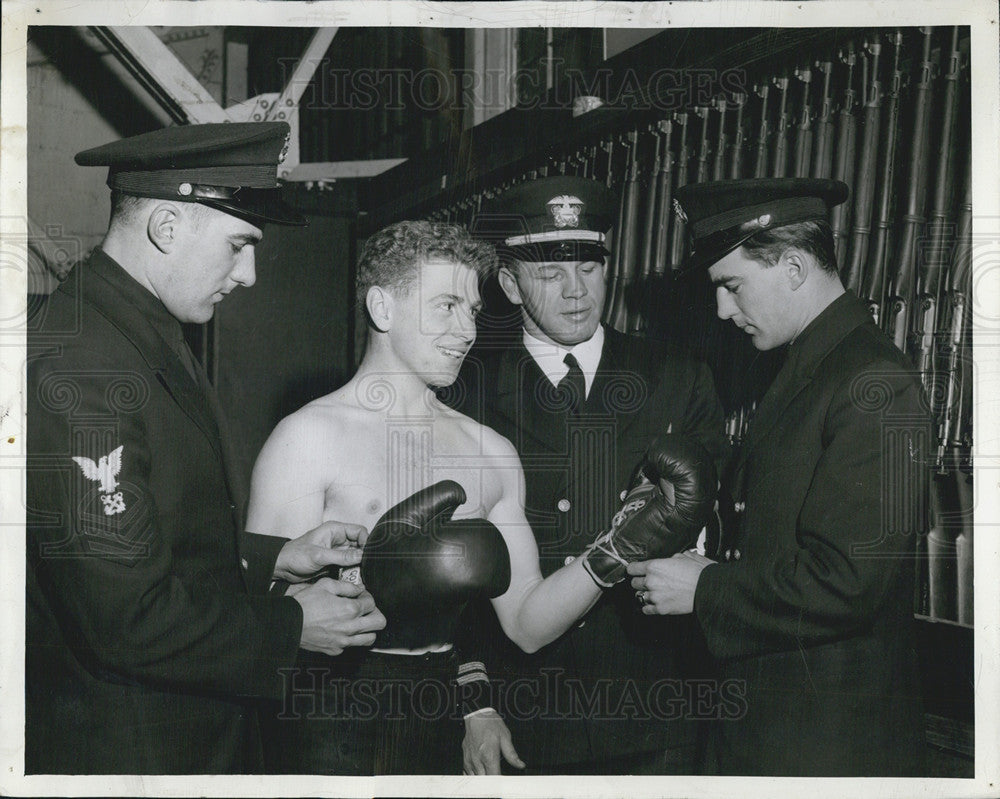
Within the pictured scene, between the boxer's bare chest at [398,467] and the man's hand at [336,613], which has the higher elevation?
the boxer's bare chest at [398,467]

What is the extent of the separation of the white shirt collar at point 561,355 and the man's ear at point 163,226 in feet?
3.13

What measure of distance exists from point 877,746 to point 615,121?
70.6 inches

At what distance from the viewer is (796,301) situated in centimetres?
250

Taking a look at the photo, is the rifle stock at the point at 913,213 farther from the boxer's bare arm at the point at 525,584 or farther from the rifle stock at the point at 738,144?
the boxer's bare arm at the point at 525,584

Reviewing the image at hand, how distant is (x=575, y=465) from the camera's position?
2615mm

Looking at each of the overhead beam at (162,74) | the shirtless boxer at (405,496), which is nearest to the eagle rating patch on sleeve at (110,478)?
the shirtless boxer at (405,496)

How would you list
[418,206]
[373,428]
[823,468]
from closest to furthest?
[823,468] < [373,428] < [418,206]

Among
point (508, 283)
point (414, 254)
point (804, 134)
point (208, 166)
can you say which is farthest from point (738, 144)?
point (208, 166)

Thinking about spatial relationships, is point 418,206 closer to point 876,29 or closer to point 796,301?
point 796,301

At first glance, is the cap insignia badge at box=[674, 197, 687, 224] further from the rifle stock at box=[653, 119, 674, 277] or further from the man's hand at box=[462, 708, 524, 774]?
the man's hand at box=[462, 708, 524, 774]

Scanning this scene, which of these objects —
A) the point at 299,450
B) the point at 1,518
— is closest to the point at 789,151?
the point at 299,450

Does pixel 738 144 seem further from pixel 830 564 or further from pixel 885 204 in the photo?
pixel 830 564

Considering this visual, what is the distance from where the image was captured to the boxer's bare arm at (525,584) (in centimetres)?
255

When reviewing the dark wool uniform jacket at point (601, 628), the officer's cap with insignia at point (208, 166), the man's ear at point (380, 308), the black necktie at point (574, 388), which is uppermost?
the officer's cap with insignia at point (208, 166)
